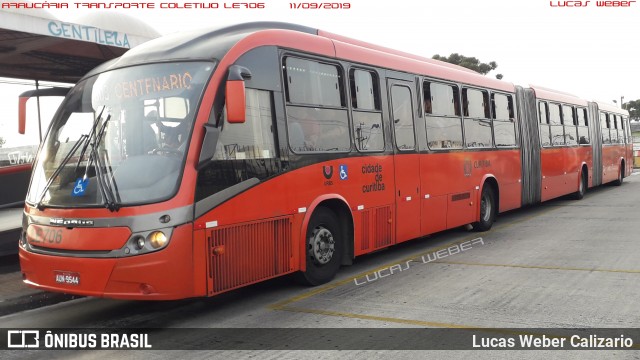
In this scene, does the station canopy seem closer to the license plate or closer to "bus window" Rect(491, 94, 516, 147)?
the license plate

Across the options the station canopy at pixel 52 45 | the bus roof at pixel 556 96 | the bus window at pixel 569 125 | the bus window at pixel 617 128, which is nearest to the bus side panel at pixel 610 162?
the bus window at pixel 617 128

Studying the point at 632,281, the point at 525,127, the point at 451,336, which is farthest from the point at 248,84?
the point at 525,127

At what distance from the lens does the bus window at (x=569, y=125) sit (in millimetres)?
17000

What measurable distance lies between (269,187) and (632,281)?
4623 millimetres

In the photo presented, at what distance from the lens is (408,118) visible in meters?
9.32

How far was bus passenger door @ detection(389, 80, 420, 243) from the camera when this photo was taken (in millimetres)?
8891

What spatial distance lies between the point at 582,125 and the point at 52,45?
15443 mm

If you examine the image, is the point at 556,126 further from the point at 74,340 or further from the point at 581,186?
the point at 74,340

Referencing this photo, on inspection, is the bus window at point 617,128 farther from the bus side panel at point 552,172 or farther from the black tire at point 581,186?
the bus side panel at point 552,172

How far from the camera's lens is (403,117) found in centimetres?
916

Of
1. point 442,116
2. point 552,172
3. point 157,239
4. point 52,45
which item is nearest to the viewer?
point 157,239

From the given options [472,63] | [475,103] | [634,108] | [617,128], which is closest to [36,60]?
[475,103]

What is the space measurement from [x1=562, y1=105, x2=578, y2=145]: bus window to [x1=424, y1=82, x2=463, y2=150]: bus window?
297 inches

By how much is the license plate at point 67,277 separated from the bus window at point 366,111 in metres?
4.02
